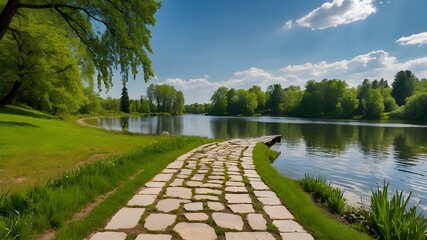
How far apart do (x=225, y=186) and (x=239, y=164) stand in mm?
3155

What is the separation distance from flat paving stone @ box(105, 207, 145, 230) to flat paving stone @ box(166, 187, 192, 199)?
0.95 meters

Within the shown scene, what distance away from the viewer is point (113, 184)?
6.43 m

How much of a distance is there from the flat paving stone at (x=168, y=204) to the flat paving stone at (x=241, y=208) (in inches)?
33.7

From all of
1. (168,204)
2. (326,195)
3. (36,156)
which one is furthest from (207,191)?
(36,156)

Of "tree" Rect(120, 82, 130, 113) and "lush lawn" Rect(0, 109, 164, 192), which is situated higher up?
"tree" Rect(120, 82, 130, 113)

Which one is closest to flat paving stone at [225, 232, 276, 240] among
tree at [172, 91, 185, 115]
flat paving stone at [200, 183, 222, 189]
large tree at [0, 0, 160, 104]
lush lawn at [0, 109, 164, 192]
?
flat paving stone at [200, 183, 222, 189]

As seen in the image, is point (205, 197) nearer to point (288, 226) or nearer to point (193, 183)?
point (193, 183)

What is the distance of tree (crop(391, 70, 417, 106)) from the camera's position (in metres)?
93.2

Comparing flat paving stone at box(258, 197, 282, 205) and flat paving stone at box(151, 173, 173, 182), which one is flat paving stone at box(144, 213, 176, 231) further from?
flat paving stone at box(151, 173, 173, 182)

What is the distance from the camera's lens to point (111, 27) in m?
8.98

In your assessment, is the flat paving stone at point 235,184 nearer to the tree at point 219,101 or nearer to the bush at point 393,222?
the bush at point 393,222

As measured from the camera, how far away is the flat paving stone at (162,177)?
6.90m

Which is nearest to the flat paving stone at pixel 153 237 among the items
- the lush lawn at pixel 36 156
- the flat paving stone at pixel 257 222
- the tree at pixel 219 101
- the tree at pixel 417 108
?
the flat paving stone at pixel 257 222

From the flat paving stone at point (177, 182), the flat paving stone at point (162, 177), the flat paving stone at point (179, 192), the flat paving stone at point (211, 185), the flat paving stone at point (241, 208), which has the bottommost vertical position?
the flat paving stone at point (241, 208)
